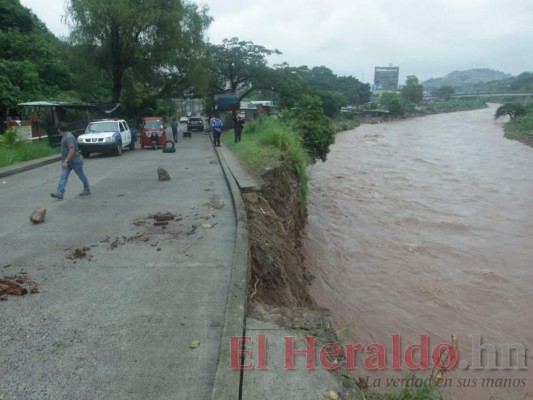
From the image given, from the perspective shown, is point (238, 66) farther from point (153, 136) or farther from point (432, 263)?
point (432, 263)

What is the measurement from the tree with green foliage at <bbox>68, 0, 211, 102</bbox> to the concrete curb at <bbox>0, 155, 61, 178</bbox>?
10255 mm

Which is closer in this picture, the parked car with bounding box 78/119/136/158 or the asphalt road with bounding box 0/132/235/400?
the asphalt road with bounding box 0/132/235/400

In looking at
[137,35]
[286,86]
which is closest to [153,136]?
[137,35]

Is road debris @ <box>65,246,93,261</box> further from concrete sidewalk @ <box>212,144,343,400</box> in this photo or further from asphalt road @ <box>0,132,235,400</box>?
concrete sidewalk @ <box>212,144,343,400</box>

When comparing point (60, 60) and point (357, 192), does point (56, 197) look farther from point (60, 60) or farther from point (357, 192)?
point (60, 60)

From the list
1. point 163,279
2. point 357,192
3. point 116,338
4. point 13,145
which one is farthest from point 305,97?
point 116,338

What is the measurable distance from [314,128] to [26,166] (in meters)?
11.0

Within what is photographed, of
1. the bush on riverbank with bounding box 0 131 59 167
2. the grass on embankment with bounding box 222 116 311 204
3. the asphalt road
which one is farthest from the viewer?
the bush on riverbank with bounding box 0 131 59 167

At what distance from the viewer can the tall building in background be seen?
174m

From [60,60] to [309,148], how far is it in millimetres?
19832

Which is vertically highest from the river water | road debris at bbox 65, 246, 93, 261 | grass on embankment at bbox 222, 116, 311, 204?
grass on embankment at bbox 222, 116, 311, 204

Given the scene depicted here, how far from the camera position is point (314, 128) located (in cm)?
1731

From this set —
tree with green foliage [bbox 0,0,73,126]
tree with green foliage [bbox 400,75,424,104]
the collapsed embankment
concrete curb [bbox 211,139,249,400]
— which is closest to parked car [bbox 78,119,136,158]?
tree with green foliage [bbox 0,0,73,126]

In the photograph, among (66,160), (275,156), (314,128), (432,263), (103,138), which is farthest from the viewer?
(103,138)
